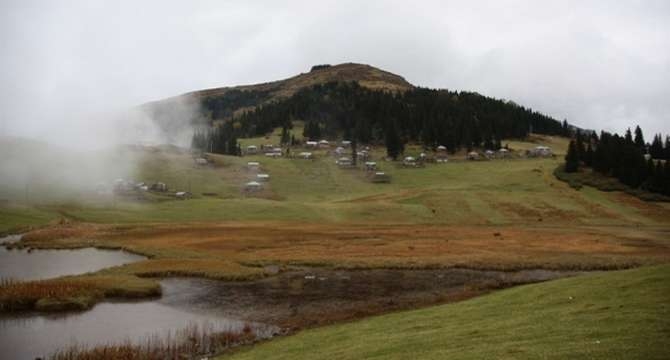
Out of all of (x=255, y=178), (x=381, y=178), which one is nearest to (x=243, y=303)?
(x=255, y=178)

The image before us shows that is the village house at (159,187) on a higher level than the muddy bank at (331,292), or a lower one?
higher

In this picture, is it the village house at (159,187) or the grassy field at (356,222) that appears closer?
the grassy field at (356,222)

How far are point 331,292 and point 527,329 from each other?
88.1 feet

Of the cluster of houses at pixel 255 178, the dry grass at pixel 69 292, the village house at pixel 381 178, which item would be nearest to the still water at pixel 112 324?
the dry grass at pixel 69 292

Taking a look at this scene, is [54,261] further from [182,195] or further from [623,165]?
[623,165]

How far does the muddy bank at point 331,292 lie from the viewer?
4219 cm

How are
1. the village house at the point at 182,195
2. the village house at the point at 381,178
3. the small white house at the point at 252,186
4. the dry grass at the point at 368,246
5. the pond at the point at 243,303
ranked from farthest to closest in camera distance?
the village house at the point at 381,178 → the small white house at the point at 252,186 → the village house at the point at 182,195 → the dry grass at the point at 368,246 → the pond at the point at 243,303

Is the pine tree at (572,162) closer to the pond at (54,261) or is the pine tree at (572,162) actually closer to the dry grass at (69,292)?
the pond at (54,261)

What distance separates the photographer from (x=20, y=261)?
223 feet

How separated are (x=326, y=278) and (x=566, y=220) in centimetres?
7412

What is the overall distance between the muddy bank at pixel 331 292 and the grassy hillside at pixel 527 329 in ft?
18.6

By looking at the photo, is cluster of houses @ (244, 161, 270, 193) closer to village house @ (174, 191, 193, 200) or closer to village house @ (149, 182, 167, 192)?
village house @ (174, 191, 193, 200)

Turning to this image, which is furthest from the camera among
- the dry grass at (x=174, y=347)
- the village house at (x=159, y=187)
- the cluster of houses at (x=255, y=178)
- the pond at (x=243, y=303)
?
the cluster of houses at (x=255, y=178)

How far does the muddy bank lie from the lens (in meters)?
42.2
